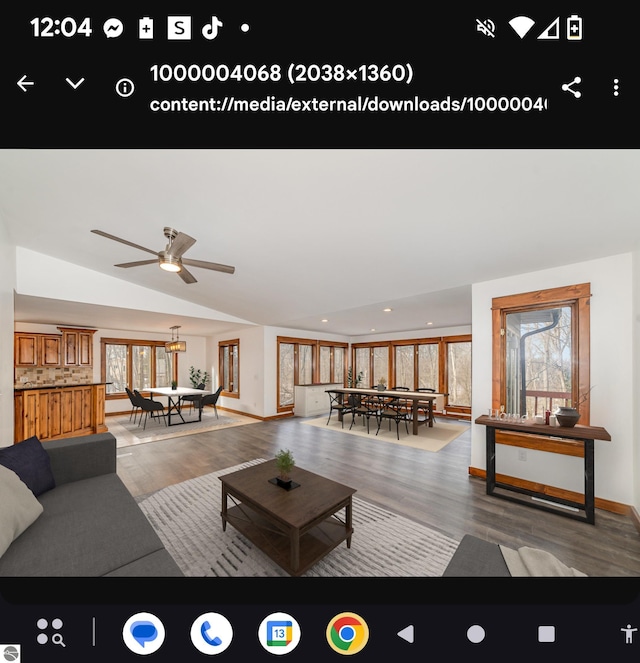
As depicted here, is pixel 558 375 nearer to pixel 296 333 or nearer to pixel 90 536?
pixel 90 536

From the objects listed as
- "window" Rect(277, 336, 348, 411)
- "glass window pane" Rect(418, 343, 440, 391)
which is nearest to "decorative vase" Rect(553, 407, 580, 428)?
"glass window pane" Rect(418, 343, 440, 391)

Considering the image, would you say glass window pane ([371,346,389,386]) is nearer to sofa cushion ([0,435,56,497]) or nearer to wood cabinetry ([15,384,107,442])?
wood cabinetry ([15,384,107,442])

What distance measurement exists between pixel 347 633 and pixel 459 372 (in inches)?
302

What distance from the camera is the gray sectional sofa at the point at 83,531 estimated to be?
1.34 metres

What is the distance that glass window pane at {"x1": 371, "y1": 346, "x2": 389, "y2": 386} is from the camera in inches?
340

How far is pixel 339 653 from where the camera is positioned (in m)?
0.36

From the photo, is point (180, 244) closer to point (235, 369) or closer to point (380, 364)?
point (235, 369)

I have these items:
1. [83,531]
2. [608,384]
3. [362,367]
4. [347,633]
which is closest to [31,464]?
[83,531]

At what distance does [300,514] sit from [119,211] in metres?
2.82

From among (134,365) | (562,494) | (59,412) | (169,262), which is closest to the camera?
(169,262)
